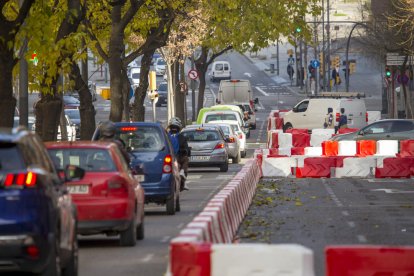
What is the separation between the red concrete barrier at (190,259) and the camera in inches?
426

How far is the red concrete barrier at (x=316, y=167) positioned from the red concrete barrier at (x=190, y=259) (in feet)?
93.5

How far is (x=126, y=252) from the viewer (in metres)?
18.2

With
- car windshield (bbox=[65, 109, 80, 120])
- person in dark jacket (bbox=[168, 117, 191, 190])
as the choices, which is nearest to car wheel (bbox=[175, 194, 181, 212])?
person in dark jacket (bbox=[168, 117, 191, 190])

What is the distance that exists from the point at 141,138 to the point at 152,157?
0.38m

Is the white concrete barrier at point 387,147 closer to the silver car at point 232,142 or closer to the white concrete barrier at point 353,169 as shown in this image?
the white concrete barrier at point 353,169

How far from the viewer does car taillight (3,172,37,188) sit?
12.5m

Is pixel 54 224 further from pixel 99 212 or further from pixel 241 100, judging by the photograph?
pixel 241 100

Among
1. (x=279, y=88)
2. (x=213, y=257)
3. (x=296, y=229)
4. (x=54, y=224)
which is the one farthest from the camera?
(x=279, y=88)

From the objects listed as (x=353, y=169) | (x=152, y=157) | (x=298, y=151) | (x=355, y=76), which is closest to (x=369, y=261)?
(x=152, y=157)

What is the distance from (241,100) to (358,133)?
113ft

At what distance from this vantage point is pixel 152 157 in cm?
2503

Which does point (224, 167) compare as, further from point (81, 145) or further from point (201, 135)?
point (81, 145)

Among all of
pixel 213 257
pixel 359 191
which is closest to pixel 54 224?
pixel 213 257

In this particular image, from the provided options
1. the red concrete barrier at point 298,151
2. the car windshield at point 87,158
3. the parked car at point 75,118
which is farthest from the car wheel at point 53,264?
the parked car at point 75,118
